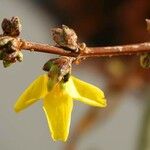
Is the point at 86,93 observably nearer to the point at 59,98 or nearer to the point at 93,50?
the point at 59,98

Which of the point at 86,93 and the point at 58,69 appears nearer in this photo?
the point at 58,69

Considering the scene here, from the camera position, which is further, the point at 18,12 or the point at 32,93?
the point at 18,12

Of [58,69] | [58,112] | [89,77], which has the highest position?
[58,69]

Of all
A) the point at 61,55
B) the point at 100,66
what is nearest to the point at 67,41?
the point at 61,55

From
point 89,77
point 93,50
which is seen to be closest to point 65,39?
point 93,50

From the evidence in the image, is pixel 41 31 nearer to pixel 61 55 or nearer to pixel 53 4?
pixel 53 4

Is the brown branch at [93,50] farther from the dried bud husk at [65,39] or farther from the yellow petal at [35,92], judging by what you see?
the yellow petal at [35,92]
